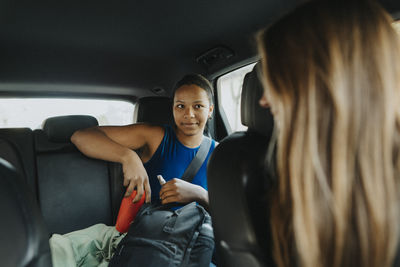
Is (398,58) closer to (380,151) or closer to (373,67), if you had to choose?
(373,67)

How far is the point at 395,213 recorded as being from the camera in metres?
0.62

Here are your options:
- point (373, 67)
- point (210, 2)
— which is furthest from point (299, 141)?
point (210, 2)

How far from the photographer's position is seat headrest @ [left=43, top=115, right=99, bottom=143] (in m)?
1.78

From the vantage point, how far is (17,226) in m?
0.64

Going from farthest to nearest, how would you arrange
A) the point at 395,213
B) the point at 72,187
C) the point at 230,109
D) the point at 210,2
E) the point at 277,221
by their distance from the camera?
the point at 230,109, the point at 72,187, the point at 210,2, the point at 277,221, the point at 395,213

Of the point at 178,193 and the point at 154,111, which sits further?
the point at 154,111

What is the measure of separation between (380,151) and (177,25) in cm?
170

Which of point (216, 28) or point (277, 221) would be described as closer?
point (277, 221)

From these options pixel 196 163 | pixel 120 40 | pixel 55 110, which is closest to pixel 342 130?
pixel 196 163

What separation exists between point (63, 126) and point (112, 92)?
1.08 metres

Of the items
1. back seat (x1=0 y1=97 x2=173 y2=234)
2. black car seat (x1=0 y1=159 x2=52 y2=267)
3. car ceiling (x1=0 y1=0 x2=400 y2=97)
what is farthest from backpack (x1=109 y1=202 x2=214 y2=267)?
car ceiling (x1=0 y1=0 x2=400 y2=97)

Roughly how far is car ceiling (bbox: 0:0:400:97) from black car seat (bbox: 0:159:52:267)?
4.56 ft

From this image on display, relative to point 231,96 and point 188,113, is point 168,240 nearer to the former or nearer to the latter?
point 188,113

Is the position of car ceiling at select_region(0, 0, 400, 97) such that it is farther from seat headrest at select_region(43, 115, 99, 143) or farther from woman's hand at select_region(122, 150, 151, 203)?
woman's hand at select_region(122, 150, 151, 203)
